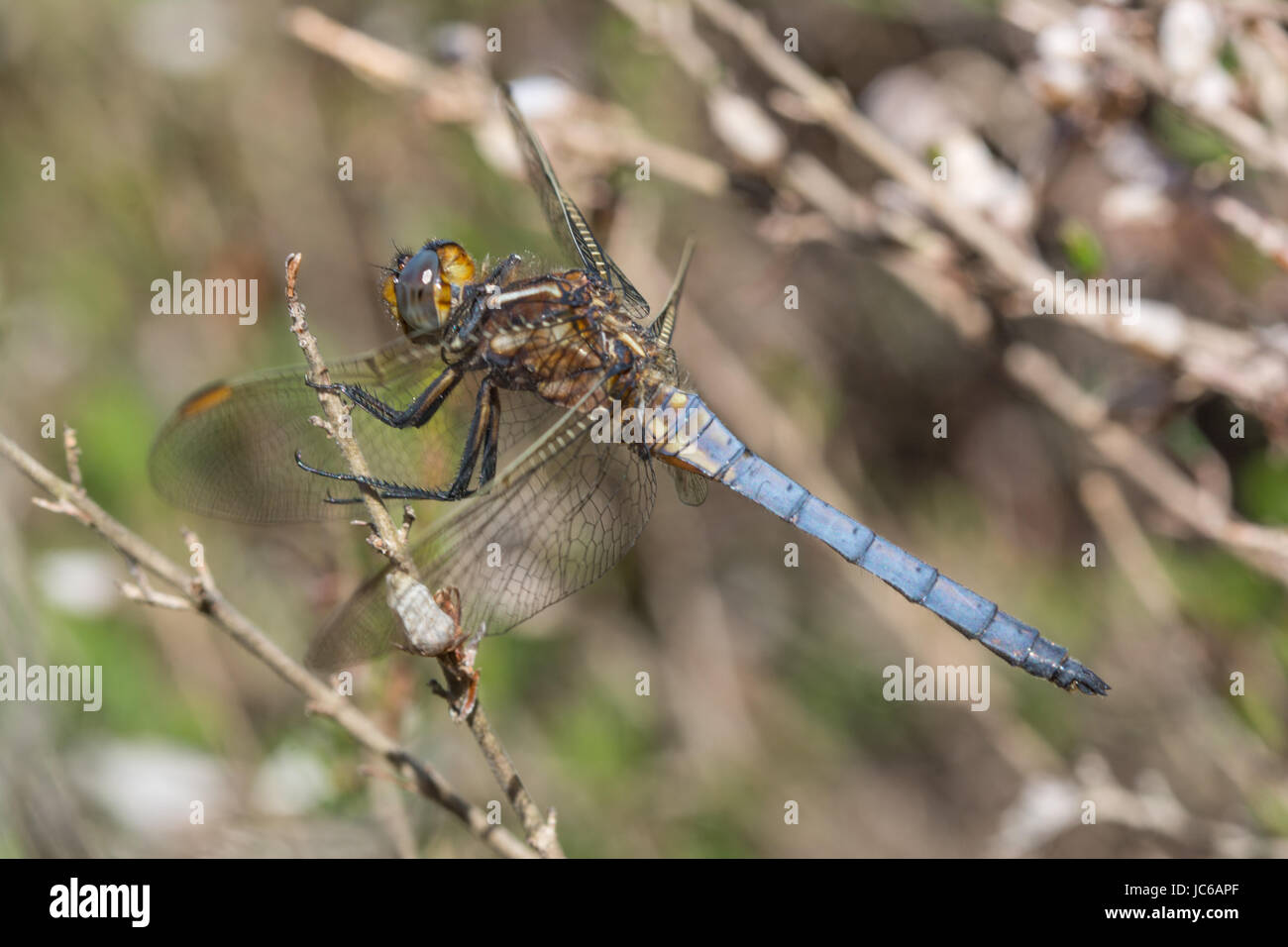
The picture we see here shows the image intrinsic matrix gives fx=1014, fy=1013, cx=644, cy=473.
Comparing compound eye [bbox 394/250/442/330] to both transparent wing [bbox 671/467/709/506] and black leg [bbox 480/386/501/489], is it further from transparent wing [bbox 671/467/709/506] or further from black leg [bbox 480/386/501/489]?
transparent wing [bbox 671/467/709/506]

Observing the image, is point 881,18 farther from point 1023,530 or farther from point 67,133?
point 67,133

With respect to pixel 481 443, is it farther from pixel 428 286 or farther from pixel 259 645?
pixel 259 645

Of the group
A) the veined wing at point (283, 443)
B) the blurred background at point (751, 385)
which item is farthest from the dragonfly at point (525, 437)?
the blurred background at point (751, 385)

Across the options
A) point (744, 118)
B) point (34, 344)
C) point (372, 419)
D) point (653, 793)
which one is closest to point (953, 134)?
point (744, 118)

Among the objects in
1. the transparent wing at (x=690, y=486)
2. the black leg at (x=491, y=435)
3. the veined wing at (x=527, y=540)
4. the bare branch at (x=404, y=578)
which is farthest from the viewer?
the transparent wing at (x=690, y=486)

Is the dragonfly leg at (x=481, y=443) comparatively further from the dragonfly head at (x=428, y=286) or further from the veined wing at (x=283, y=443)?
the dragonfly head at (x=428, y=286)

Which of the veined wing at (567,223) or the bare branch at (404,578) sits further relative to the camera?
the veined wing at (567,223)
